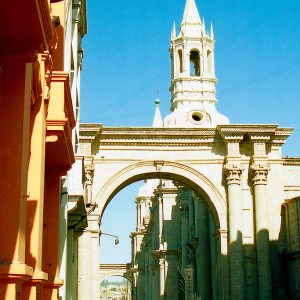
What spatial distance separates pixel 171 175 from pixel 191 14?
17.6 metres

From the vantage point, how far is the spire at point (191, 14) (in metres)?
43.8

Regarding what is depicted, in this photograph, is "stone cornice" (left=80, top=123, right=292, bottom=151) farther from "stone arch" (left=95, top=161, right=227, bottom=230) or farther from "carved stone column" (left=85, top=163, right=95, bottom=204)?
"carved stone column" (left=85, top=163, right=95, bottom=204)

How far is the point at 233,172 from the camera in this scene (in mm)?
29219

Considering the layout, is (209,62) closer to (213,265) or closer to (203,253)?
(203,253)

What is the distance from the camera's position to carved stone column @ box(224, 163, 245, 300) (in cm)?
2809

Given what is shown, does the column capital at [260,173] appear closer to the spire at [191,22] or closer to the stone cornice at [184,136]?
the stone cornice at [184,136]

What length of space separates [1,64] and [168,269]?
1789 inches

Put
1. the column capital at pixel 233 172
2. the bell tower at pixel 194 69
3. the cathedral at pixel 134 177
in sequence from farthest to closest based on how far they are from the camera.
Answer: the bell tower at pixel 194 69
the column capital at pixel 233 172
the cathedral at pixel 134 177

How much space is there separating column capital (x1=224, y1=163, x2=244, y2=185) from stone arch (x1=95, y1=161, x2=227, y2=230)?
0.95 meters

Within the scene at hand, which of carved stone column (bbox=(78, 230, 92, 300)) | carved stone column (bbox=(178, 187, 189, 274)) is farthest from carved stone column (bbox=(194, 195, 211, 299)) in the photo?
carved stone column (bbox=(178, 187, 189, 274))

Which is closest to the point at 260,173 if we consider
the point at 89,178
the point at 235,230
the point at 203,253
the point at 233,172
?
the point at 233,172

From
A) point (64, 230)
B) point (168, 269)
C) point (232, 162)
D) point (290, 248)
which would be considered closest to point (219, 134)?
point (232, 162)

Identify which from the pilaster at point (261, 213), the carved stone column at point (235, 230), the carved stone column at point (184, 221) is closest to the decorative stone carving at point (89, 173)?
the carved stone column at point (235, 230)

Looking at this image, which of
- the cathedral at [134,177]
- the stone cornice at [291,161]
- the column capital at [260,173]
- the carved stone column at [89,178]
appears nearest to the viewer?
the cathedral at [134,177]
